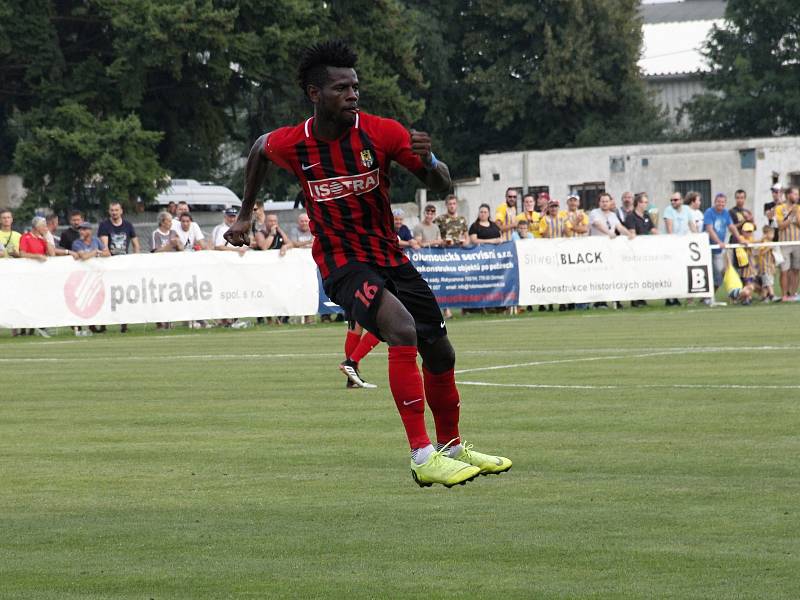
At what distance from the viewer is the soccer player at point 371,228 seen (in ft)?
26.6

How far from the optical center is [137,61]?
47.6 meters

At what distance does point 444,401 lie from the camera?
8.51 metres

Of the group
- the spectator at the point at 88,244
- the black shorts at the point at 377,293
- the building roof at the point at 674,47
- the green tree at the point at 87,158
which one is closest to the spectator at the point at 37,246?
the spectator at the point at 88,244

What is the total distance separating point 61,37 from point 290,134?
143 ft

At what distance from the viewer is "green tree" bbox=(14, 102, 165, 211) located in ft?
153

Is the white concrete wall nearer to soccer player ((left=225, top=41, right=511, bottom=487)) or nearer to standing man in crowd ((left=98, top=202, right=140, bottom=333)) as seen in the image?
standing man in crowd ((left=98, top=202, right=140, bottom=333))

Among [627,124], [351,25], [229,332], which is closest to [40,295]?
[229,332]

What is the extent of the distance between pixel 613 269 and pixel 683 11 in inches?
3149

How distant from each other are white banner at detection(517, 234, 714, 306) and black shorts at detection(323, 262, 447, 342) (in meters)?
18.8

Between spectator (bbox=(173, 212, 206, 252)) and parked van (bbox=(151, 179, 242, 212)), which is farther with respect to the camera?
parked van (bbox=(151, 179, 242, 212))

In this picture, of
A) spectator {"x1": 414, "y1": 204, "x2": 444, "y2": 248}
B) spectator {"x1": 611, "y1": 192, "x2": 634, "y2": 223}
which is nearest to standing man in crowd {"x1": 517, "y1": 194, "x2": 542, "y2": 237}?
spectator {"x1": 611, "y1": 192, "x2": 634, "y2": 223}

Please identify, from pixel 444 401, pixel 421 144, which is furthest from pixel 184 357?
pixel 421 144

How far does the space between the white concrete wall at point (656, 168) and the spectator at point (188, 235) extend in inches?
1266

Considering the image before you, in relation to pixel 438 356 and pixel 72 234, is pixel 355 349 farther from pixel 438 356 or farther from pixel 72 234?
pixel 72 234
